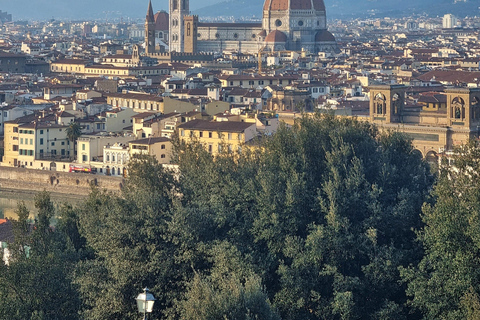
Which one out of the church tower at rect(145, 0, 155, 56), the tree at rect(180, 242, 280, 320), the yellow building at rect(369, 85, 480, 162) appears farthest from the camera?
the church tower at rect(145, 0, 155, 56)

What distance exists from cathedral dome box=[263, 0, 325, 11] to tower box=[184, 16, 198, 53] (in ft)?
29.2

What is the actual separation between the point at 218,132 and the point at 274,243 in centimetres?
1371

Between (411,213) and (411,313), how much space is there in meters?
1.95

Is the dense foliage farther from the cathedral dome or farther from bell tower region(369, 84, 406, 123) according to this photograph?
the cathedral dome

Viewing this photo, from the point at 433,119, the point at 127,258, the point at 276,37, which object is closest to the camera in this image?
the point at 127,258

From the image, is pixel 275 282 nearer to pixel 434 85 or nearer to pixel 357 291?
pixel 357 291

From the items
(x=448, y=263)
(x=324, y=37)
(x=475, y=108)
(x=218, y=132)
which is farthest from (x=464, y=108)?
(x=324, y=37)

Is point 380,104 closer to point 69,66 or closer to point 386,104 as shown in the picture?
point 386,104

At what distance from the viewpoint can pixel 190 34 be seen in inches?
3578

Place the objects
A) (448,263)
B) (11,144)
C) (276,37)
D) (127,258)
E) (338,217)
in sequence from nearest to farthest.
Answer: (448,263), (127,258), (338,217), (11,144), (276,37)

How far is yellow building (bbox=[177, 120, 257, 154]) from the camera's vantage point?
2998 cm

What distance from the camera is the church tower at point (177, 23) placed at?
9481 centimetres

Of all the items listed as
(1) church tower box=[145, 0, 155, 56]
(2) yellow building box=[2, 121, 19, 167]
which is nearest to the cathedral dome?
(1) church tower box=[145, 0, 155, 56]

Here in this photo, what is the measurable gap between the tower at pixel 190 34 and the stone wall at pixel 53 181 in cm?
5712
